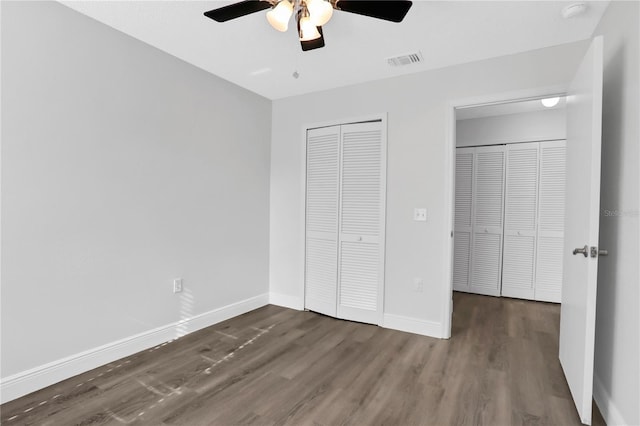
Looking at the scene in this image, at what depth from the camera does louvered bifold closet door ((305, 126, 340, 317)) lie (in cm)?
358

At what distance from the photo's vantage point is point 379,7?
1637 mm

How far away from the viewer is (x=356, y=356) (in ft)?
8.61

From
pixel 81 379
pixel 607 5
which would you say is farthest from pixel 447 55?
pixel 81 379

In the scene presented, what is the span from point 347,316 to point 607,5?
3.14 meters

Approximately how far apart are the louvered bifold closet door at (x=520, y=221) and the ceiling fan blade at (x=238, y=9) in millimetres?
3859

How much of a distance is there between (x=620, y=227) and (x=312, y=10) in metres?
1.97

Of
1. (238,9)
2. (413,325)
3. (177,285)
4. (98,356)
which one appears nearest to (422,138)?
(413,325)

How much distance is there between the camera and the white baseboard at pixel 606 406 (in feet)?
5.40

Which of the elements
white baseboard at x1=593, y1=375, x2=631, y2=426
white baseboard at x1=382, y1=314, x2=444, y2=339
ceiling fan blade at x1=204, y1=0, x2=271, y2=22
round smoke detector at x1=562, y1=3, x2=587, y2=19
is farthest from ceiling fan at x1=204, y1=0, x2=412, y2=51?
white baseboard at x1=382, y1=314, x2=444, y2=339

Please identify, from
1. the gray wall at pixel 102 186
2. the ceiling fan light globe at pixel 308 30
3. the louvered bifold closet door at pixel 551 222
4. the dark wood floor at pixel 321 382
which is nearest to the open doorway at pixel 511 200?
the louvered bifold closet door at pixel 551 222

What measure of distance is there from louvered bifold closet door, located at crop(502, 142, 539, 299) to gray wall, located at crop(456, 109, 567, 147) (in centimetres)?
14

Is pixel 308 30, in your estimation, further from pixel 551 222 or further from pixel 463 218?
pixel 551 222

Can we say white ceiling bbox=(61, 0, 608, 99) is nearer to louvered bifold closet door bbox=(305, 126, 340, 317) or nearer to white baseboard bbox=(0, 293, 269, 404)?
louvered bifold closet door bbox=(305, 126, 340, 317)

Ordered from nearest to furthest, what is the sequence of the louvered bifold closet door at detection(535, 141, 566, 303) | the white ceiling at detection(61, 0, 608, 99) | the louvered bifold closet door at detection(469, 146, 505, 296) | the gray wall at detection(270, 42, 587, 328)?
1. the white ceiling at detection(61, 0, 608, 99)
2. the gray wall at detection(270, 42, 587, 328)
3. the louvered bifold closet door at detection(535, 141, 566, 303)
4. the louvered bifold closet door at detection(469, 146, 505, 296)
